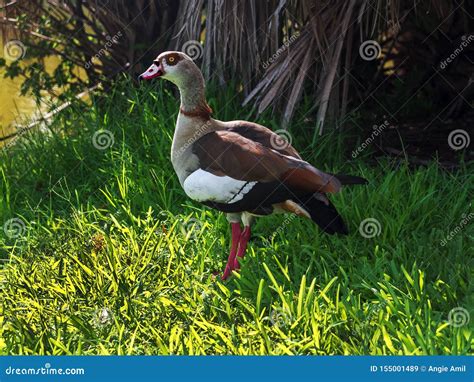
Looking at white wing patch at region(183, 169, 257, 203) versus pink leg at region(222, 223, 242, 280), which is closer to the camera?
white wing patch at region(183, 169, 257, 203)

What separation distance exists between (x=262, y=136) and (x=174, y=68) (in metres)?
0.58

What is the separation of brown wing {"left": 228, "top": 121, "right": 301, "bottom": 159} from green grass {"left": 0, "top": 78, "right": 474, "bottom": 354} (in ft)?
1.63

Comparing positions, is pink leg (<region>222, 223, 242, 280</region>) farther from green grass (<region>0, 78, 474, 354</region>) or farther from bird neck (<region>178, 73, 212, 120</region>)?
bird neck (<region>178, 73, 212, 120</region>)

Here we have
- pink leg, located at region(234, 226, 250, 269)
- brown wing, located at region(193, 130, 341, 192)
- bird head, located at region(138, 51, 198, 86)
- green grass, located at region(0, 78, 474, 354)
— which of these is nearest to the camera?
green grass, located at region(0, 78, 474, 354)

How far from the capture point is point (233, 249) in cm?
489

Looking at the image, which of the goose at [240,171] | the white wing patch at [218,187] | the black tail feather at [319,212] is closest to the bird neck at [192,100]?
the goose at [240,171]

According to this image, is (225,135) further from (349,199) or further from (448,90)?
(448,90)

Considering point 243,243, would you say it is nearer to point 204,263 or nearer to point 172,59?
point 204,263

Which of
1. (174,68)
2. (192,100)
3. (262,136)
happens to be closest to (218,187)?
(262,136)

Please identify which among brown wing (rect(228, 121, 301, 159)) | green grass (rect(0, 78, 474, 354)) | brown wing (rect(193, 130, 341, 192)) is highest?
brown wing (rect(228, 121, 301, 159))

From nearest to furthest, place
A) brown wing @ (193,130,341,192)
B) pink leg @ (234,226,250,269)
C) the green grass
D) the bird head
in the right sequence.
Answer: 1. the green grass
2. brown wing @ (193,130,341,192)
3. the bird head
4. pink leg @ (234,226,250,269)

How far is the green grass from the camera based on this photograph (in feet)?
13.4

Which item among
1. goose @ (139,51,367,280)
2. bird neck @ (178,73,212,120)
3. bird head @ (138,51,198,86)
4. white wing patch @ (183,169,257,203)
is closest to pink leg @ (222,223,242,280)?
goose @ (139,51,367,280)

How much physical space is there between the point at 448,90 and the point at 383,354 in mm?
3743
